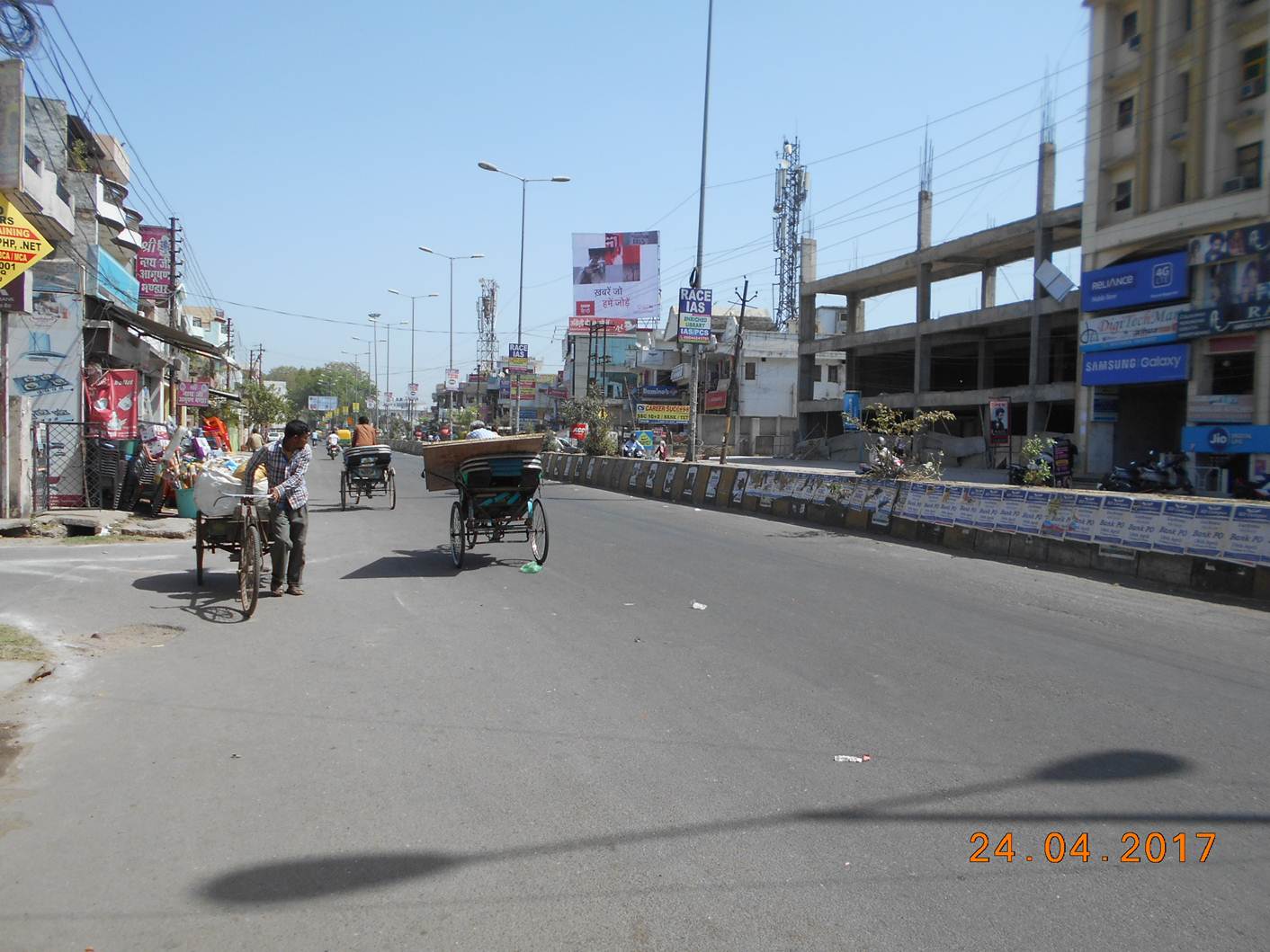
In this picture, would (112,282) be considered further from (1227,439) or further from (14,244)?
(1227,439)

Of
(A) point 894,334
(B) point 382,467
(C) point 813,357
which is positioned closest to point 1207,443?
(A) point 894,334

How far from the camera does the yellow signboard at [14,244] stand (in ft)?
38.9

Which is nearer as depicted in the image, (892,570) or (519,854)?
(519,854)

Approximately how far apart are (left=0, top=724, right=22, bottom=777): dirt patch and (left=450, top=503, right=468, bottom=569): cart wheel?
6.28 metres

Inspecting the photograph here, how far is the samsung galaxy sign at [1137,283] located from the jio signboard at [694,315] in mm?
15712

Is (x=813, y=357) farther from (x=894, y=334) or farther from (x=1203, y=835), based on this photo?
(x=1203, y=835)

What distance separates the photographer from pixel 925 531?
1525 centimetres

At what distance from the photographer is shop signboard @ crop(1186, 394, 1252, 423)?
29.3 m

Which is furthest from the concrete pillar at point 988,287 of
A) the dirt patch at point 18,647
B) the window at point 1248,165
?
Answer: the dirt patch at point 18,647

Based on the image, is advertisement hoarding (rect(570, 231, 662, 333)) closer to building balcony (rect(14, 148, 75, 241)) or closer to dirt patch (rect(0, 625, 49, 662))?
building balcony (rect(14, 148, 75, 241))

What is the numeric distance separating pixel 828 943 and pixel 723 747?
6.60 ft

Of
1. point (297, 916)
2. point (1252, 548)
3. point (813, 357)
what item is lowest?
point (297, 916)

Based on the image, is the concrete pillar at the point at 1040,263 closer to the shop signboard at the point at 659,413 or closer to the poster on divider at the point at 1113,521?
the shop signboard at the point at 659,413

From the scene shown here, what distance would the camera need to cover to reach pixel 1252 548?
10281mm
